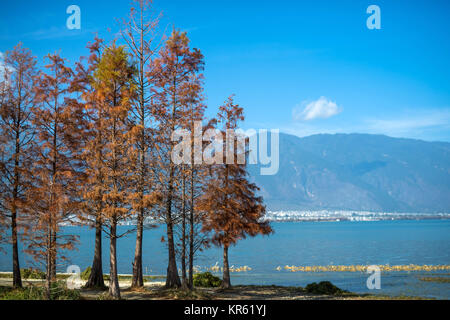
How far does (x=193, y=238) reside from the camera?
71.5ft

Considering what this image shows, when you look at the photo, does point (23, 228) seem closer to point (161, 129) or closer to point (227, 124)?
point (161, 129)

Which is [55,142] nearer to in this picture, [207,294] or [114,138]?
[114,138]

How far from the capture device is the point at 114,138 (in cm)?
2047

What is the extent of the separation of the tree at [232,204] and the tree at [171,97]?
131 inches

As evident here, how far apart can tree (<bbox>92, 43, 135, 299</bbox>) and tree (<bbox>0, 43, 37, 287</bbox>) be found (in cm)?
385

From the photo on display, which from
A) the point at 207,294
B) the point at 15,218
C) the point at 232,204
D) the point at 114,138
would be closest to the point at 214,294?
the point at 207,294

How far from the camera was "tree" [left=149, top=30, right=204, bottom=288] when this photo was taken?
22141 millimetres

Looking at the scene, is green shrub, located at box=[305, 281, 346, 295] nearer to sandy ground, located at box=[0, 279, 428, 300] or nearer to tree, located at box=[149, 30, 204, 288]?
sandy ground, located at box=[0, 279, 428, 300]

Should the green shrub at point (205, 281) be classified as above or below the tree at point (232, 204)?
below

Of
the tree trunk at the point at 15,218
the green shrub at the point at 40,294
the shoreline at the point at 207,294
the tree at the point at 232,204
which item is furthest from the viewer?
the tree at the point at 232,204

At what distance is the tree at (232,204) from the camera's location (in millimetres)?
25625

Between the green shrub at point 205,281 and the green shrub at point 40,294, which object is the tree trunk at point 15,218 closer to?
the green shrub at point 40,294

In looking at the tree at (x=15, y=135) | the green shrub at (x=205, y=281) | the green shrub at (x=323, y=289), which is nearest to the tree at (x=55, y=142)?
the tree at (x=15, y=135)
